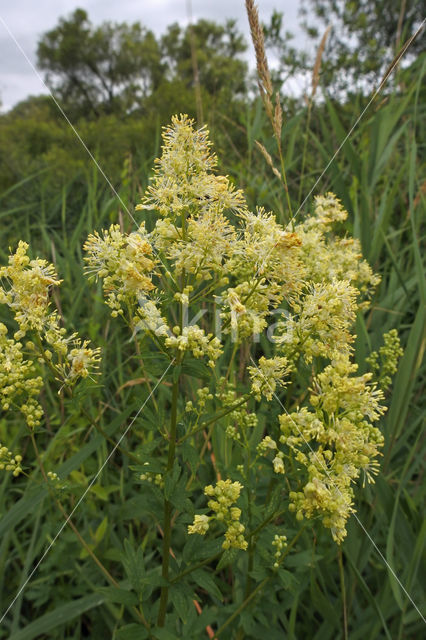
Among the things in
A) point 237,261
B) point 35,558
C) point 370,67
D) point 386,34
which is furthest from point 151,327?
point 386,34

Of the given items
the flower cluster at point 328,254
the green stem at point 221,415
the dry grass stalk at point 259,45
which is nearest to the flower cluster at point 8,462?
the green stem at point 221,415

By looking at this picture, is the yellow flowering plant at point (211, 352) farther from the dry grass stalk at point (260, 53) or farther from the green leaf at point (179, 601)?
the dry grass stalk at point (260, 53)

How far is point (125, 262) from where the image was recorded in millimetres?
1496

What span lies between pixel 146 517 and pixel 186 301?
1.45 metres

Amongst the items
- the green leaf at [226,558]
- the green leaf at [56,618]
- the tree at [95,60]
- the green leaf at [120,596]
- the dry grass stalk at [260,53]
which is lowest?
the green leaf at [56,618]

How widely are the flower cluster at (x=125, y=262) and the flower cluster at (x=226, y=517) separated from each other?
661mm

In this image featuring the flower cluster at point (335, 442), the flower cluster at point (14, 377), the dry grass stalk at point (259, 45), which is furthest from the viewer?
the dry grass stalk at point (259, 45)

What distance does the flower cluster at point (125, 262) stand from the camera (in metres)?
1.49

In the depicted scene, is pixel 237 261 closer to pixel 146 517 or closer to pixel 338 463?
pixel 338 463

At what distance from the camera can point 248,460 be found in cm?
186

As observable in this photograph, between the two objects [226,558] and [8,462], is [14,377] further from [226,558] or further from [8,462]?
[226,558]

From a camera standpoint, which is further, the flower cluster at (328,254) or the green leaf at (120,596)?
the flower cluster at (328,254)

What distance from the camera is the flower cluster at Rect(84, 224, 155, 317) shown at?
1.49 meters

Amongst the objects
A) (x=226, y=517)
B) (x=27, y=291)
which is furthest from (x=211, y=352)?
(x=27, y=291)
